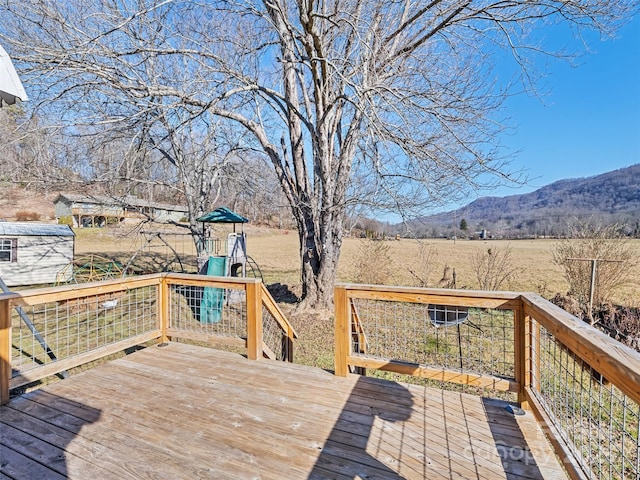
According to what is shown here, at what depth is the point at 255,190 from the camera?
9.23 metres

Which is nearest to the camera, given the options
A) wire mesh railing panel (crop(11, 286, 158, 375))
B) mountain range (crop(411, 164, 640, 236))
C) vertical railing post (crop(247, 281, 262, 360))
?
vertical railing post (crop(247, 281, 262, 360))

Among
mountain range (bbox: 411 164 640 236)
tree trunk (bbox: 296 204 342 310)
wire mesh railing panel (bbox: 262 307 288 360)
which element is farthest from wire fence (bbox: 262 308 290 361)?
mountain range (bbox: 411 164 640 236)

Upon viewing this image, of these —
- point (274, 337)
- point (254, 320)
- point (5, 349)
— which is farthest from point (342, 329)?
point (274, 337)

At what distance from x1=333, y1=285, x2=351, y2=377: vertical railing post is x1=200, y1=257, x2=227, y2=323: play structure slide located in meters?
4.33

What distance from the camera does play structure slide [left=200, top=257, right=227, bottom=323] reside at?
22.3ft

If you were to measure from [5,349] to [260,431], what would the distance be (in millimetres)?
2007

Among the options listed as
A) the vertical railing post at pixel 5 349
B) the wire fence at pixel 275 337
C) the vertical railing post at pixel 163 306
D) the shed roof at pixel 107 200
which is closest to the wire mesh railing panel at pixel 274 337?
the wire fence at pixel 275 337

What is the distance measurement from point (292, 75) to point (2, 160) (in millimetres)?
5545

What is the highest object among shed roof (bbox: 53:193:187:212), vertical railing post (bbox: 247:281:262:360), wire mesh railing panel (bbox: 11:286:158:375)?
shed roof (bbox: 53:193:187:212)

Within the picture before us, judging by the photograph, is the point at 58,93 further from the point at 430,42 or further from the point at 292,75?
the point at 430,42

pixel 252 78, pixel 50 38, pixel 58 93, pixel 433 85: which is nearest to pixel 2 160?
pixel 58 93

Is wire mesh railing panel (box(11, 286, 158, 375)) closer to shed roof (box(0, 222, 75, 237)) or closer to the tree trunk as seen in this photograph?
the tree trunk

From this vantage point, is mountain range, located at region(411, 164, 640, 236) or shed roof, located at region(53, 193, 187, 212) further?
shed roof, located at region(53, 193, 187, 212)

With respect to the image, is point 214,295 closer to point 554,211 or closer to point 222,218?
point 222,218
